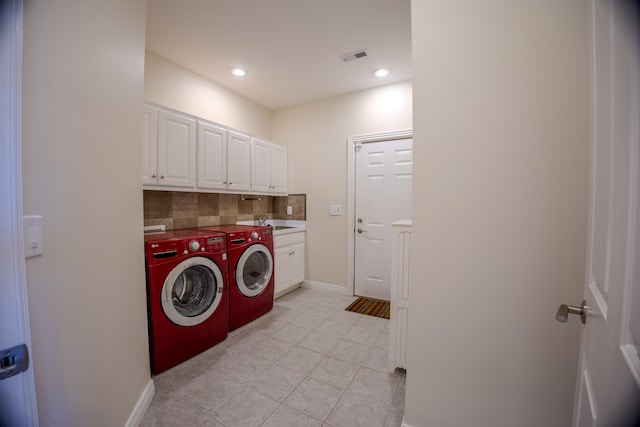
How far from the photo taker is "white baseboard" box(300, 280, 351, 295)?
3.27 meters

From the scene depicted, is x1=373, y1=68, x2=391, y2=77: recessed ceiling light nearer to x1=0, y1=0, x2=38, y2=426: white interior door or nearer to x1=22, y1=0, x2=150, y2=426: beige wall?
x1=22, y1=0, x2=150, y2=426: beige wall

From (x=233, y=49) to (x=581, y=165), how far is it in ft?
8.67

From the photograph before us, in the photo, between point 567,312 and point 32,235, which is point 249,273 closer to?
point 32,235

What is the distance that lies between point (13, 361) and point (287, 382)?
4.78 feet

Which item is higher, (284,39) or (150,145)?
(284,39)

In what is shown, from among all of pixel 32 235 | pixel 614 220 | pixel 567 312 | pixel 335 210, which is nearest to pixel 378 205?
pixel 335 210

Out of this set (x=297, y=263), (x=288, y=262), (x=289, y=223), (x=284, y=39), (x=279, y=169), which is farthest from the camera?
(x=289, y=223)

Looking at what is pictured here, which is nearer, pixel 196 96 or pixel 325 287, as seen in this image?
pixel 196 96

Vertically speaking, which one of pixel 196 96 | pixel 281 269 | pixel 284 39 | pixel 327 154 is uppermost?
pixel 284 39

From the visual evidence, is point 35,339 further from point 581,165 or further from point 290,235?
point 290,235

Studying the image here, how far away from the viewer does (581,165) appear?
0.86m

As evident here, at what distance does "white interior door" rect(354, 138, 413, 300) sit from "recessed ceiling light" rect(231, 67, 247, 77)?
1615mm

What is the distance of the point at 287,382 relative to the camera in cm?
162

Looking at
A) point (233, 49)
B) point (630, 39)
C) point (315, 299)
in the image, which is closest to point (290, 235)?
point (315, 299)
